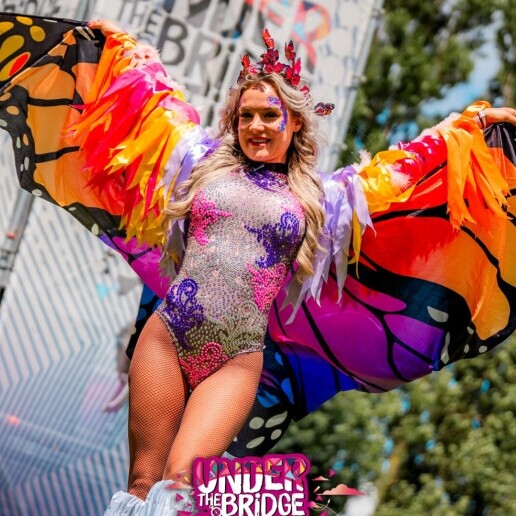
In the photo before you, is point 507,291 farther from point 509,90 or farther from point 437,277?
point 509,90

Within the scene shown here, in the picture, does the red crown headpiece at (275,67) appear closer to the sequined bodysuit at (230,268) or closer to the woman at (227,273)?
the woman at (227,273)

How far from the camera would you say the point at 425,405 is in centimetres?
900

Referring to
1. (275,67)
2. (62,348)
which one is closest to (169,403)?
(275,67)

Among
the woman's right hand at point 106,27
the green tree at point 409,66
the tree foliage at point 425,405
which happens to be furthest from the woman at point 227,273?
the green tree at point 409,66

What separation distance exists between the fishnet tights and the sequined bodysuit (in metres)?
0.03

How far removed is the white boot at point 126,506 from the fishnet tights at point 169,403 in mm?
52

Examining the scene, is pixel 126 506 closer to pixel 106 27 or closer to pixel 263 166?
pixel 263 166

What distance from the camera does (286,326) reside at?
3.60 metres

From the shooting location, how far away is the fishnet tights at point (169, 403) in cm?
285

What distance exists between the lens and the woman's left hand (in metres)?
3.31

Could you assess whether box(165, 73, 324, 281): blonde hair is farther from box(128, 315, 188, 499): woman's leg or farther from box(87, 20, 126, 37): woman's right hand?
box(87, 20, 126, 37): woman's right hand

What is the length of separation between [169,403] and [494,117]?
1271mm

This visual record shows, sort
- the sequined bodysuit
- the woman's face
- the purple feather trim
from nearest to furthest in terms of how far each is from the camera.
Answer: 1. the sequined bodysuit
2. the woman's face
3. the purple feather trim

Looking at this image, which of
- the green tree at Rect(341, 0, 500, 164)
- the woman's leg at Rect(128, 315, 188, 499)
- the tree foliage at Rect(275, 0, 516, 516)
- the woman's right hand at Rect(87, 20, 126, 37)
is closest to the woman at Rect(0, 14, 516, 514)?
the woman's leg at Rect(128, 315, 188, 499)
